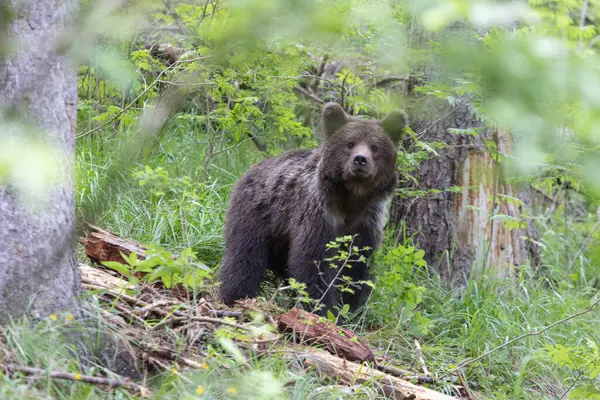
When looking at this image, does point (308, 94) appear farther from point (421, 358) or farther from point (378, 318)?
point (421, 358)

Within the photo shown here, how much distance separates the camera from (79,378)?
310 cm

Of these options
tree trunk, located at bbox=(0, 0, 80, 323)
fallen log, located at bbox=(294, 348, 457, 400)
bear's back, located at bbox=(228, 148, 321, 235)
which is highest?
tree trunk, located at bbox=(0, 0, 80, 323)

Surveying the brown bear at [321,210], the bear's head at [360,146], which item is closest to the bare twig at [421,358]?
the brown bear at [321,210]

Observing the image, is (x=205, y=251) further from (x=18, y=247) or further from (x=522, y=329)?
(x=18, y=247)

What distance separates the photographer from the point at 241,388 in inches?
130

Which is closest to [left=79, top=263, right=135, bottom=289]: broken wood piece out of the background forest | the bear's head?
the background forest

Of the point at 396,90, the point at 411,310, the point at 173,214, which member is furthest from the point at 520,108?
the point at 396,90

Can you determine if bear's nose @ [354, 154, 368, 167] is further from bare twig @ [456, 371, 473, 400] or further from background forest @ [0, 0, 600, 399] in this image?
bare twig @ [456, 371, 473, 400]

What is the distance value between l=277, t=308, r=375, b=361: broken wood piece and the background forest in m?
0.29

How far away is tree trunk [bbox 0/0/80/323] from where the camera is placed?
321cm

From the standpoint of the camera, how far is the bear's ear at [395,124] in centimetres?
649

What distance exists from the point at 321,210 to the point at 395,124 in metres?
1.07

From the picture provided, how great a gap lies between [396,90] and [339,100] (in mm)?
708

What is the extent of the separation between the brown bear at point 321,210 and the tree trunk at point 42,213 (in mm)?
2908
